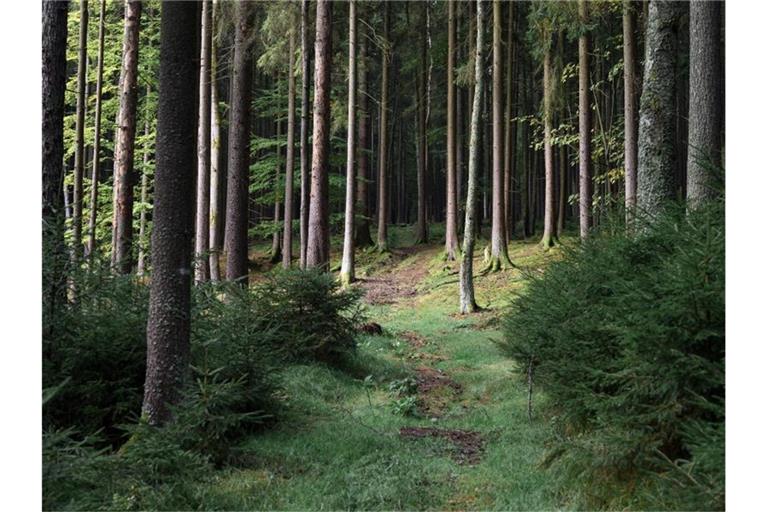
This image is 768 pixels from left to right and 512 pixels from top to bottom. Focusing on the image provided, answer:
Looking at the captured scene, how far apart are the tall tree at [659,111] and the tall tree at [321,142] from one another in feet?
21.9

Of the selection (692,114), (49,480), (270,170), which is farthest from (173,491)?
(270,170)

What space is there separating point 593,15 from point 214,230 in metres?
9.87

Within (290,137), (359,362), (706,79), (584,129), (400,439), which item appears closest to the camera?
(400,439)

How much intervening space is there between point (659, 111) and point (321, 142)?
726cm

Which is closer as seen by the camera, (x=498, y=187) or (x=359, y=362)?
(x=359, y=362)

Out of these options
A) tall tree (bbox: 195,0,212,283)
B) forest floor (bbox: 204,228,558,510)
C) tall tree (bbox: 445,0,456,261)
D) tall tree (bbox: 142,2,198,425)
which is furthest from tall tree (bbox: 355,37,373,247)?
tall tree (bbox: 142,2,198,425)

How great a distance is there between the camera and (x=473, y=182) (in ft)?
44.9

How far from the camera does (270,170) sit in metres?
23.8

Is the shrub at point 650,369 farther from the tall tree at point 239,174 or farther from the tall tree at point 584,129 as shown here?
the tall tree at point 584,129

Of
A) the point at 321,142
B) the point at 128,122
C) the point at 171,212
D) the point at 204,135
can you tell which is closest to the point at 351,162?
the point at 321,142

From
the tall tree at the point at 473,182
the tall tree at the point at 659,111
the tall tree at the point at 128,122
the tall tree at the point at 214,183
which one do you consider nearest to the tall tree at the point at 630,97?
the tall tree at the point at 473,182

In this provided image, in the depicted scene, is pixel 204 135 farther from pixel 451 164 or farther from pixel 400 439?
pixel 400 439

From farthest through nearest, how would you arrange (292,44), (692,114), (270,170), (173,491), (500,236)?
(270,170), (292,44), (500,236), (692,114), (173,491)

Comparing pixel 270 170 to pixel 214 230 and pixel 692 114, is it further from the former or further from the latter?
pixel 692 114
